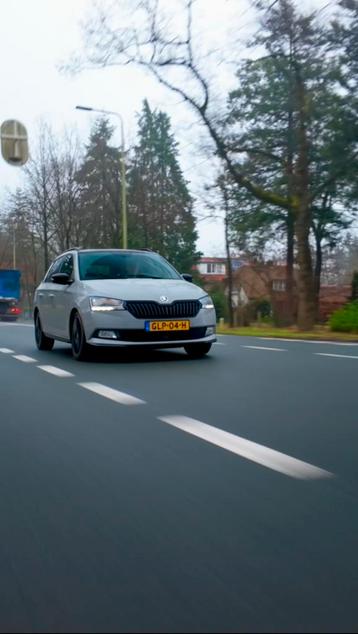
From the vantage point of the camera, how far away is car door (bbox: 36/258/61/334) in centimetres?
1312

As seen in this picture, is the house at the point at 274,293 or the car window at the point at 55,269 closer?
the car window at the point at 55,269

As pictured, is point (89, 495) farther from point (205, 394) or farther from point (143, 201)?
point (143, 201)

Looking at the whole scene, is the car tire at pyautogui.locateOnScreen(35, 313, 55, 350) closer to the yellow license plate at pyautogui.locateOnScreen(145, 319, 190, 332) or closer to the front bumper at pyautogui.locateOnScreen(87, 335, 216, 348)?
the front bumper at pyautogui.locateOnScreen(87, 335, 216, 348)

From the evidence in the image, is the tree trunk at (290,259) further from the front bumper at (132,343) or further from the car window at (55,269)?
the front bumper at (132,343)

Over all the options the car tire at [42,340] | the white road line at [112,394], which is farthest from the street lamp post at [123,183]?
the white road line at [112,394]

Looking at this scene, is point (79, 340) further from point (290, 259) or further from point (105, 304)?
point (290, 259)

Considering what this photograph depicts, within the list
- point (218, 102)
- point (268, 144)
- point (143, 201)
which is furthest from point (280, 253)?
point (218, 102)

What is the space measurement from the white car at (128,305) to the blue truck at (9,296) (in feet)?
124

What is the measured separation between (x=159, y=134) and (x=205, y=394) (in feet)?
215

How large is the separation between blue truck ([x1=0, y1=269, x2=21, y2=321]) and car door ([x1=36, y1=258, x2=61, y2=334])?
118ft

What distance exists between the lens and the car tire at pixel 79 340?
11344 millimetres

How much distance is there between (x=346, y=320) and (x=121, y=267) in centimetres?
903

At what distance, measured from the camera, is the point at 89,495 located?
4.27 metres

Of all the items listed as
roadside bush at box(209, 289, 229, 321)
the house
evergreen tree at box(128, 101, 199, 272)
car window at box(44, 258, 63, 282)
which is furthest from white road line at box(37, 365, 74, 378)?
roadside bush at box(209, 289, 229, 321)
